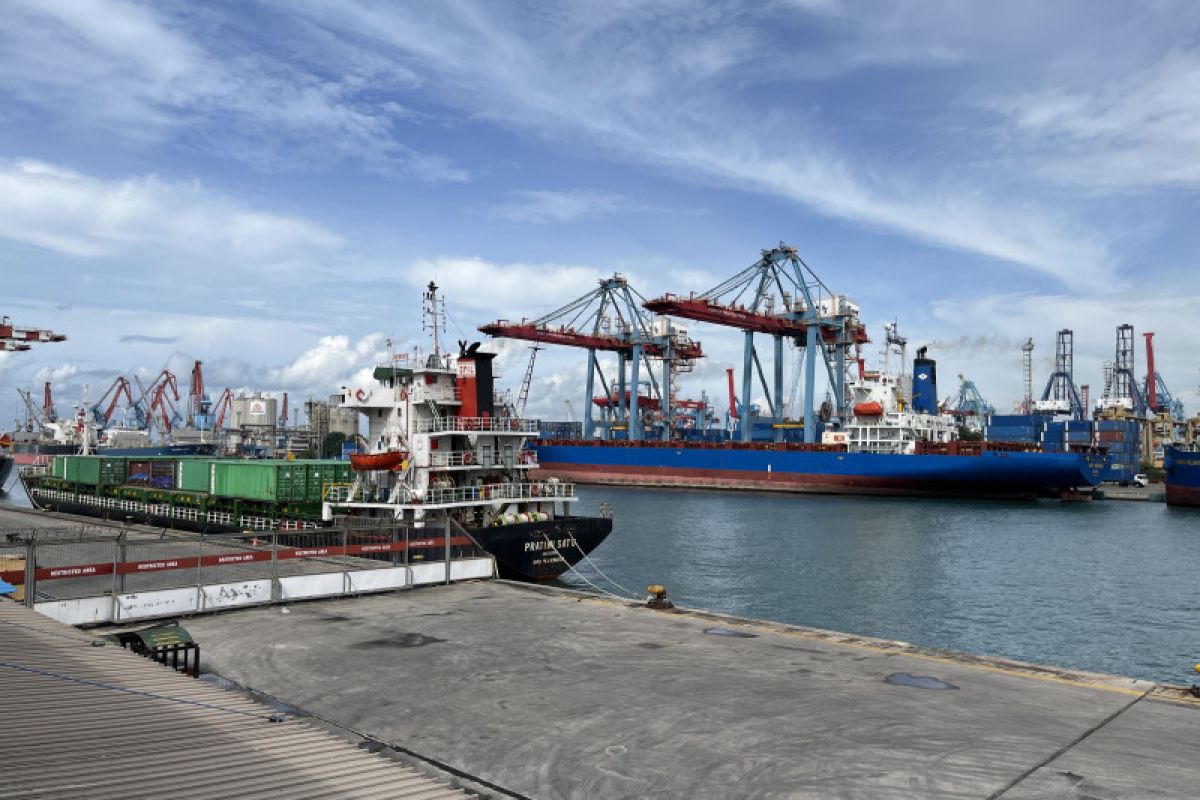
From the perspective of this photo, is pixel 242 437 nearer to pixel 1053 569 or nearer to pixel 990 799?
pixel 1053 569

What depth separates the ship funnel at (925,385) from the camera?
3538 inches

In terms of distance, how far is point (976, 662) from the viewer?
603 inches

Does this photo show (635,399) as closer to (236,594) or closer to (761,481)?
(761,481)

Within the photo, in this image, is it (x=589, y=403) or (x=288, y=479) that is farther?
(x=589, y=403)

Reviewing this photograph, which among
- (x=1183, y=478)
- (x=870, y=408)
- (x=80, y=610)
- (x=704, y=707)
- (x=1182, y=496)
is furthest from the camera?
(x=870, y=408)

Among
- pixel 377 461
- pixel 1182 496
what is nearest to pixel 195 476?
pixel 377 461

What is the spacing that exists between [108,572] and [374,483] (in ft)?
40.7

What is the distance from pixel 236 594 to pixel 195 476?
2216cm

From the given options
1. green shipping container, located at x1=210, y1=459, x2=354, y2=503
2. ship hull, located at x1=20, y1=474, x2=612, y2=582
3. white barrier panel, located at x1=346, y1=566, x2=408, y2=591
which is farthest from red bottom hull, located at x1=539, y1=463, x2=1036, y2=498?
white barrier panel, located at x1=346, y1=566, x2=408, y2=591

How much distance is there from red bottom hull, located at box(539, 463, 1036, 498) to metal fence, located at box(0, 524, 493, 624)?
186 ft

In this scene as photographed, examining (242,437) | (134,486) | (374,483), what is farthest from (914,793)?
(242,437)

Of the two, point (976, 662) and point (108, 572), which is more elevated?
point (108, 572)

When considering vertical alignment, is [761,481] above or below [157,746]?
below

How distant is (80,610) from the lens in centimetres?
1670
